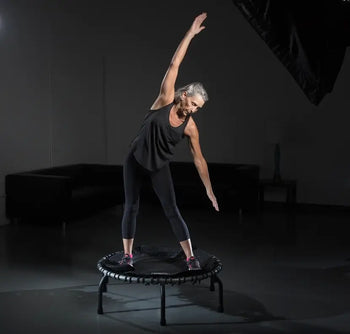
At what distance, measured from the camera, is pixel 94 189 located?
730 cm

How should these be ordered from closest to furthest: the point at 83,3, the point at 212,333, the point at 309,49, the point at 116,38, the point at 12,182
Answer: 1. the point at 309,49
2. the point at 212,333
3. the point at 12,182
4. the point at 83,3
5. the point at 116,38

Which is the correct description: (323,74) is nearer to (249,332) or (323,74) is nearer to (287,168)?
(249,332)

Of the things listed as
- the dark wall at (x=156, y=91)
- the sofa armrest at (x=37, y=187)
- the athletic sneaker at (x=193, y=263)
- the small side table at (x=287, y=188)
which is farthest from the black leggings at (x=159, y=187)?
the small side table at (x=287, y=188)

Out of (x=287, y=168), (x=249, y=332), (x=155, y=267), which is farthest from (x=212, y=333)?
(x=287, y=168)

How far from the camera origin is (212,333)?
347cm

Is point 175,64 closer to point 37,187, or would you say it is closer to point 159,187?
point 159,187

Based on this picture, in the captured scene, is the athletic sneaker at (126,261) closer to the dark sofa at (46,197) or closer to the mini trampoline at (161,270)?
the mini trampoline at (161,270)

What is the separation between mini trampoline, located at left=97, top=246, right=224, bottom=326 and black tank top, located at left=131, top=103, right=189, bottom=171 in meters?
0.72

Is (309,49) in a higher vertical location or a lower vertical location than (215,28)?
lower

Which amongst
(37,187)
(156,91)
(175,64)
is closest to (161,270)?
(175,64)

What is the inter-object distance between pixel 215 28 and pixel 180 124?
5.09 meters

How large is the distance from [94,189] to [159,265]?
11.7 feet

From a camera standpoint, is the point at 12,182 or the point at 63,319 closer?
the point at 63,319

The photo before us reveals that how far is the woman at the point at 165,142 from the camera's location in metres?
3.60
